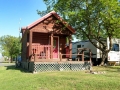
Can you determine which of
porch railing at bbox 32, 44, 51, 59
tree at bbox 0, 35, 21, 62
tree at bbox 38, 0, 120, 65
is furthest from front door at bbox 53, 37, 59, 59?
tree at bbox 0, 35, 21, 62

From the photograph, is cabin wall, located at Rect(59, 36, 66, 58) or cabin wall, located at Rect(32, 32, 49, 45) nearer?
cabin wall, located at Rect(32, 32, 49, 45)

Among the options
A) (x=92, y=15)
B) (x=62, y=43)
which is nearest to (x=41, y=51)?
(x=62, y=43)

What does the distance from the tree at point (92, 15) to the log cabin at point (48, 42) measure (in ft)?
5.70

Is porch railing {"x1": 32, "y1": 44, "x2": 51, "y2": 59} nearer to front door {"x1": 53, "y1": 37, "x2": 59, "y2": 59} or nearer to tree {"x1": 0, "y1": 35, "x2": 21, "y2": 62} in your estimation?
front door {"x1": 53, "y1": 37, "x2": 59, "y2": 59}

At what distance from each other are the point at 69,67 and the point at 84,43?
11.3m

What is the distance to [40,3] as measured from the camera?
85.9ft

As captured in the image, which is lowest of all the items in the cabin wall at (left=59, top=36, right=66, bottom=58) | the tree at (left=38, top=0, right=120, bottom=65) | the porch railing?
the porch railing

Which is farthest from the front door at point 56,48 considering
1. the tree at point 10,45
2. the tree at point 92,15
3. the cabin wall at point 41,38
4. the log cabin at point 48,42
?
the tree at point 10,45

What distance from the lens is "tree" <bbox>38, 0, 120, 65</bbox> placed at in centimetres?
1823

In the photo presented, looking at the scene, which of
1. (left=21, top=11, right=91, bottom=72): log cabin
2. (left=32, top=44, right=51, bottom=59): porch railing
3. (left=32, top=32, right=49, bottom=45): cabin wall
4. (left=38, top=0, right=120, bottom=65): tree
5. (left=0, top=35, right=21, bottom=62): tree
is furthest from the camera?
(left=0, top=35, right=21, bottom=62): tree

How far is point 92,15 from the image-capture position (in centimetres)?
1991

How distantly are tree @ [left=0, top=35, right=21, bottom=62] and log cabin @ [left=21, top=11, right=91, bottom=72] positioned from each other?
31.3 m

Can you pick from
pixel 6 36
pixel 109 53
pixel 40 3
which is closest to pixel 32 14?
pixel 40 3

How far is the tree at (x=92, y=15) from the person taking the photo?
18.2 metres
